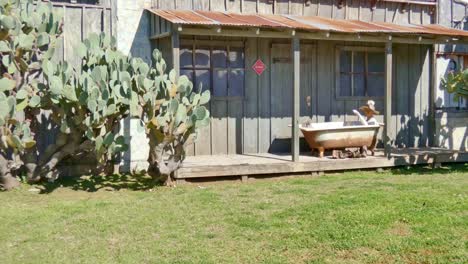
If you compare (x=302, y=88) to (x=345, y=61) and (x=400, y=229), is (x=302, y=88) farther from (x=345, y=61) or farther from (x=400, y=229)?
(x=400, y=229)

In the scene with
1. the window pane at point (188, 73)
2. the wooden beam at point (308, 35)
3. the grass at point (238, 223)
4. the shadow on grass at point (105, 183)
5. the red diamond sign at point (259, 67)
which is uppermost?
the wooden beam at point (308, 35)

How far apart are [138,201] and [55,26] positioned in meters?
3.19

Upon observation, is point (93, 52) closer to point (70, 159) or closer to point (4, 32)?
point (4, 32)

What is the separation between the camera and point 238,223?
6.50 m

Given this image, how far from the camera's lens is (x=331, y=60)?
39.7 ft

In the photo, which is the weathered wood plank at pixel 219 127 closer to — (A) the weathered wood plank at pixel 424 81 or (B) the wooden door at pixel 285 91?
(B) the wooden door at pixel 285 91

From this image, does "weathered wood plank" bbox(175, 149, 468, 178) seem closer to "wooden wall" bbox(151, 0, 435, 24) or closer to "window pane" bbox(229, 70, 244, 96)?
"window pane" bbox(229, 70, 244, 96)

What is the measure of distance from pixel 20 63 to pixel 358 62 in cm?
718

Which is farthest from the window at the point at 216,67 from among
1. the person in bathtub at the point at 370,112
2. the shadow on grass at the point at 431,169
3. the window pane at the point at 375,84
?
the shadow on grass at the point at 431,169

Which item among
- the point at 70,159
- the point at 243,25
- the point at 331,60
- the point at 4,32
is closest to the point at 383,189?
the point at 243,25

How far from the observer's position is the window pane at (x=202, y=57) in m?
10.9

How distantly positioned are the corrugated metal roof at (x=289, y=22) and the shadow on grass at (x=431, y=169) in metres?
2.64

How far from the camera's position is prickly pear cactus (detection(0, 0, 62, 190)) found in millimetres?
8031

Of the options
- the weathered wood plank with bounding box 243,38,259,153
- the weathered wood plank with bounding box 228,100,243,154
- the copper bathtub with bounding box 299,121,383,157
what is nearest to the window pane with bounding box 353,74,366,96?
the copper bathtub with bounding box 299,121,383,157
